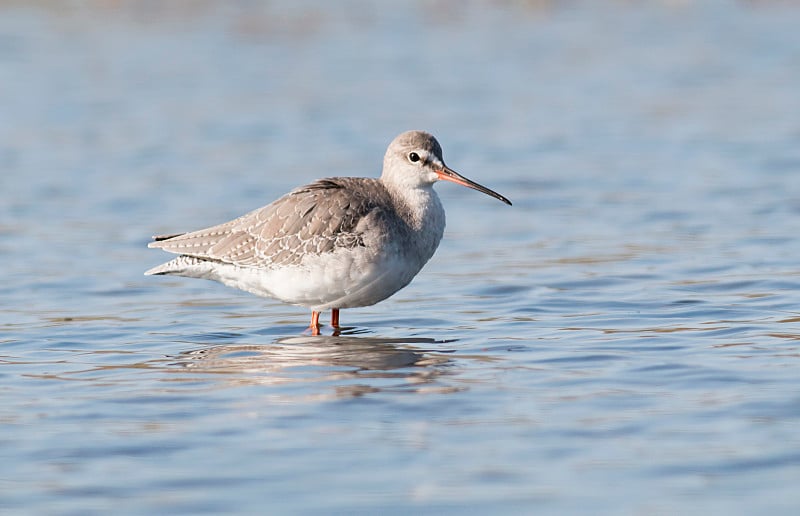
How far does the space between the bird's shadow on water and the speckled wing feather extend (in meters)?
0.74

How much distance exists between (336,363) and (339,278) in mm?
916

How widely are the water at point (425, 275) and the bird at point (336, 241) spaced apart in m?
0.50

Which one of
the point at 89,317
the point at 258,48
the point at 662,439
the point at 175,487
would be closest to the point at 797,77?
the point at 258,48

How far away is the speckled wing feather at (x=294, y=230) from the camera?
11273 millimetres

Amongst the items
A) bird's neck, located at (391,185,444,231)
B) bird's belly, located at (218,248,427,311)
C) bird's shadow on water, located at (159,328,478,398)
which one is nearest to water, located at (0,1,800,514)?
bird's shadow on water, located at (159,328,478,398)

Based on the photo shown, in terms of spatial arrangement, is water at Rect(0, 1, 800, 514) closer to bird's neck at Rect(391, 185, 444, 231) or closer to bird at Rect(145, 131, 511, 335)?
bird at Rect(145, 131, 511, 335)

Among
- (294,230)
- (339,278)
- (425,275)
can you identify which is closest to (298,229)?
(294,230)

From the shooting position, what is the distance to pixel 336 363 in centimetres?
1042

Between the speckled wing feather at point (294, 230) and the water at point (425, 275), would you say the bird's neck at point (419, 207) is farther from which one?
the water at point (425, 275)

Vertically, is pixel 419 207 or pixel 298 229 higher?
pixel 419 207

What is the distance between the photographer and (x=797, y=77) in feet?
83.1

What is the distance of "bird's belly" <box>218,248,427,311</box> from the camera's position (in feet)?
36.1

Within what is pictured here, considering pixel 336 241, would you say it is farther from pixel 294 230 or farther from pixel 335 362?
pixel 335 362

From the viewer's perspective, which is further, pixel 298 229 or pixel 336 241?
pixel 298 229
